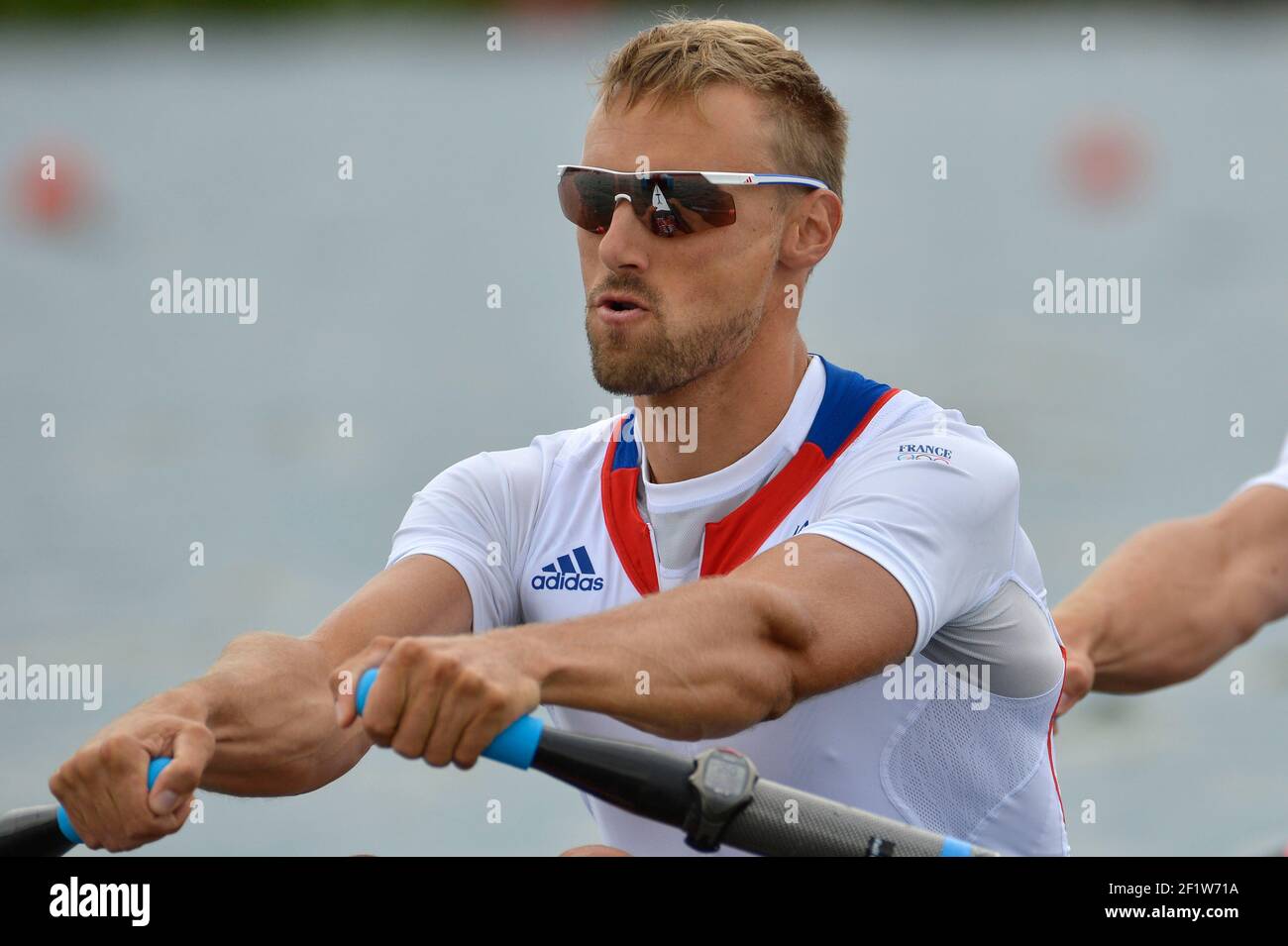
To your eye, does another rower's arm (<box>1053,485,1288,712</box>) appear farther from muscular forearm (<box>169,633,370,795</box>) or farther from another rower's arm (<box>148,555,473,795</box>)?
muscular forearm (<box>169,633,370,795</box>)

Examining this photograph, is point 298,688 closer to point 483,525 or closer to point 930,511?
point 483,525

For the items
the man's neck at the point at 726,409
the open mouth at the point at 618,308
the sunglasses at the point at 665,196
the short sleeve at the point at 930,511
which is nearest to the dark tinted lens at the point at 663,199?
the sunglasses at the point at 665,196

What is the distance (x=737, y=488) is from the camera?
3402 millimetres

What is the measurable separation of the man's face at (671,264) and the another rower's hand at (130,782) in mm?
1029

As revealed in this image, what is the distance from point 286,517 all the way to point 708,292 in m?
6.58

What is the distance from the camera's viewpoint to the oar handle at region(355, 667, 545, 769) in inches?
95.2

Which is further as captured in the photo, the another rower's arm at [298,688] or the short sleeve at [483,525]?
the short sleeve at [483,525]

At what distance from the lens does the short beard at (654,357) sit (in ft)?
11.0

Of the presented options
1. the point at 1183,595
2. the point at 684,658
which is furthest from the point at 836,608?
the point at 1183,595

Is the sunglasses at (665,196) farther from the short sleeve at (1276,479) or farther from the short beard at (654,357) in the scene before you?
the short sleeve at (1276,479)

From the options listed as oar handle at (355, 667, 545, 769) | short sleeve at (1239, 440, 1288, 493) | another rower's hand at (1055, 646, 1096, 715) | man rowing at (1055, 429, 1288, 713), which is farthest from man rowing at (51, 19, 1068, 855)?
short sleeve at (1239, 440, 1288, 493)

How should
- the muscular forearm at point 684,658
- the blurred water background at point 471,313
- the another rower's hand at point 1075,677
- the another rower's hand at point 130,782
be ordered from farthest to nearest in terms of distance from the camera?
the blurred water background at point 471,313
the another rower's hand at point 1075,677
the another rower's hand at point 130,782
the muscular forearm at point 684,658
